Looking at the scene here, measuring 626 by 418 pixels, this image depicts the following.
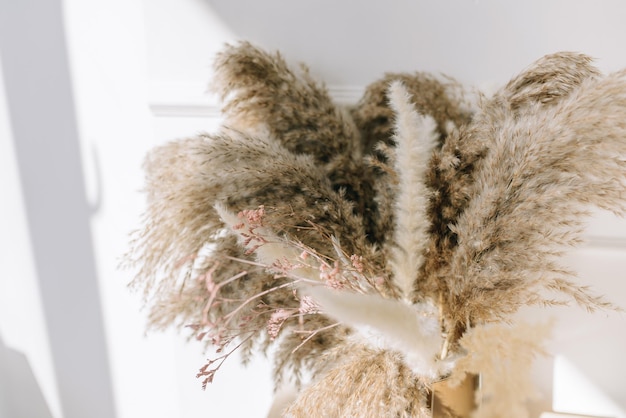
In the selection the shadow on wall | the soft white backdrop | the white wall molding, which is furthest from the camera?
the shadow on wall

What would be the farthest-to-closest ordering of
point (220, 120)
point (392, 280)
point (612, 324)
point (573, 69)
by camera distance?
1. point (220, 120)
2. point (612, 324)
3. point (392, 280)
4. point (573, 69)

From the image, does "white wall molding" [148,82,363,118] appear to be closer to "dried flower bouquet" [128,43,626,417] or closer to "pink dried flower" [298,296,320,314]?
"dried flower bouquet" [128,43,626,417]

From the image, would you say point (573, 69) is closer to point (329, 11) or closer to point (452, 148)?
point (452, 148)

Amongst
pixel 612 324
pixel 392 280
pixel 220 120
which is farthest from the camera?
pixel 220 120

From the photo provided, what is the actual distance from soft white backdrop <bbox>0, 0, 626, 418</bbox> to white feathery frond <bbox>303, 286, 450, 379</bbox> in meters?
0.38

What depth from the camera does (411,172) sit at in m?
0.69

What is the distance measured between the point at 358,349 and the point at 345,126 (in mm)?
360

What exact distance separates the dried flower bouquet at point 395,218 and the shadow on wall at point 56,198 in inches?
20.8

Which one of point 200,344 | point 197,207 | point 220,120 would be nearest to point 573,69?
point 197,207

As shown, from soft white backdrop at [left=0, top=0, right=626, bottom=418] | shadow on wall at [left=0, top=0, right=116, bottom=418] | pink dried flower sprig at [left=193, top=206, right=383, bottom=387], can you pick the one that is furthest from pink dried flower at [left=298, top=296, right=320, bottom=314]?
shadow on wall at [left=0, top=0, right=116, bottom=418]

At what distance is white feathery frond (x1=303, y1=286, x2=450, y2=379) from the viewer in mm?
576

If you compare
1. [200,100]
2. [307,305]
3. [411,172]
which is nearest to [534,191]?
[411,172]

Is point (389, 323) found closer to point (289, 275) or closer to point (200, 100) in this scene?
point (289, 275)

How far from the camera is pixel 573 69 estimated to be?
67 centimetres
